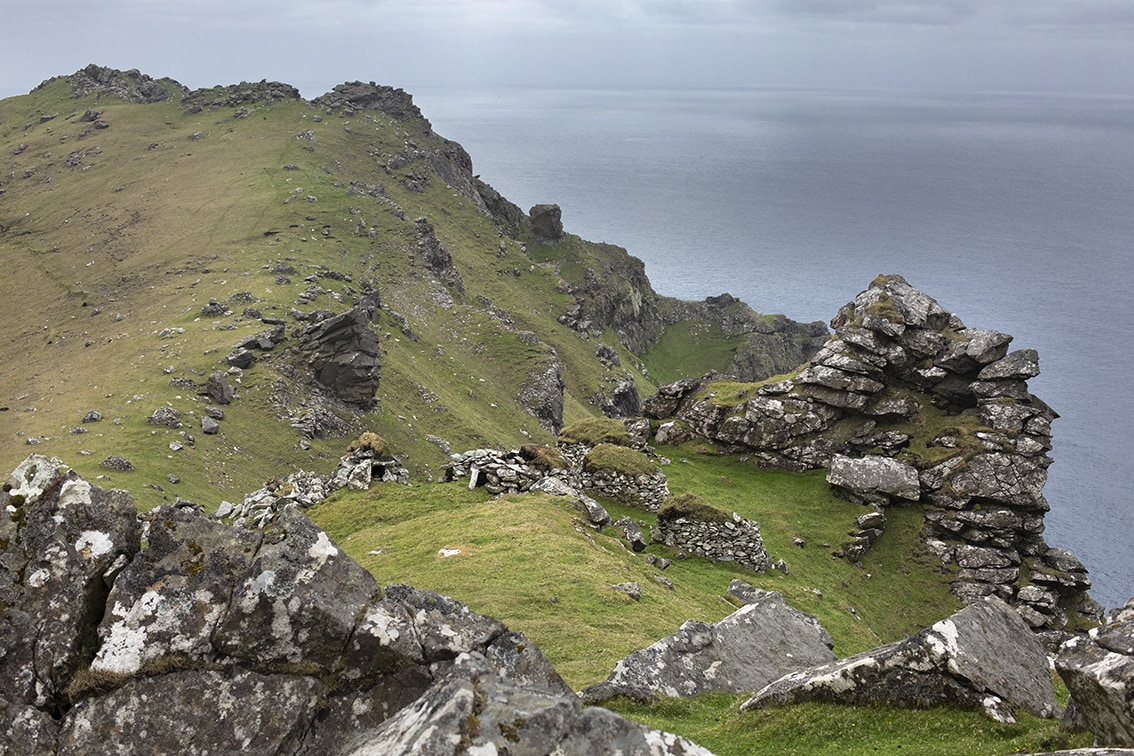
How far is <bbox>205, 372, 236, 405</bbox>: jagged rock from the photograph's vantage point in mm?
71875

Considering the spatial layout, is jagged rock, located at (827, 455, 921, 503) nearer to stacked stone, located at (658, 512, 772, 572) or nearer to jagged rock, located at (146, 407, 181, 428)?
stacked stone, located at (658, 512, 772, 572)

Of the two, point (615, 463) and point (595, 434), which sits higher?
point (615, 463)

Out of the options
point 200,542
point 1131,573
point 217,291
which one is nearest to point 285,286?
point 217,291

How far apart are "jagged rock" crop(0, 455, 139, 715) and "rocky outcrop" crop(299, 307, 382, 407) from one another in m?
67.4

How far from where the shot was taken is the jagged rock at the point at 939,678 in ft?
50.7

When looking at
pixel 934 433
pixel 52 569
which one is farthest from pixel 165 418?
pixel 934 433

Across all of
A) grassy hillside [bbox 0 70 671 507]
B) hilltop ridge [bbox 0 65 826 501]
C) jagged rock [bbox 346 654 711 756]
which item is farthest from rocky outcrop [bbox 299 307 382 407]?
jagged rock [bbox 346 654 711 756]

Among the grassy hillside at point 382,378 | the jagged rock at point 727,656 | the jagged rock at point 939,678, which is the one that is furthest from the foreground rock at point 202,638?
the grassy hillside at point 382,378

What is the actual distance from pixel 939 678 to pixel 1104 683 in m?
3.69

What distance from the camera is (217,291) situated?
101 metres

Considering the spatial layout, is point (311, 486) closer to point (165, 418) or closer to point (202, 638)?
point (202, 638)

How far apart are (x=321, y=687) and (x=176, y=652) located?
2.46 metres

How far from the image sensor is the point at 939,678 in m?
15.6

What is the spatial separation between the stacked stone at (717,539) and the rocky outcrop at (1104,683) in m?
26.8
